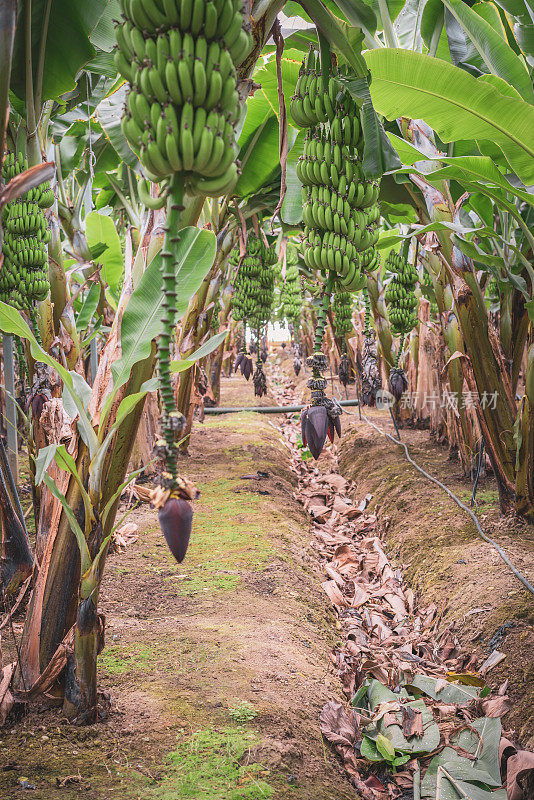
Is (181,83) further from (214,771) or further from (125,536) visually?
(125,536)

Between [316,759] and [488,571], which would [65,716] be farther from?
[488,571]

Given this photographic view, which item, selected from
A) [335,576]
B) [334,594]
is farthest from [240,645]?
[335,576]

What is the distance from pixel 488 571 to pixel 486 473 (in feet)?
6.36

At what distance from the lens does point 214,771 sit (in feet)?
4.71

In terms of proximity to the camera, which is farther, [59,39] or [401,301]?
[401,301]

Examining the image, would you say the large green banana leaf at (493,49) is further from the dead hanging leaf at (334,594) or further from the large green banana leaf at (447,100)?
the dead hanging leaf at (334,594)

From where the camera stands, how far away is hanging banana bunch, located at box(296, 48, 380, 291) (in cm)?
180

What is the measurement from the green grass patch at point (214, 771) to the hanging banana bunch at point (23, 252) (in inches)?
75.2

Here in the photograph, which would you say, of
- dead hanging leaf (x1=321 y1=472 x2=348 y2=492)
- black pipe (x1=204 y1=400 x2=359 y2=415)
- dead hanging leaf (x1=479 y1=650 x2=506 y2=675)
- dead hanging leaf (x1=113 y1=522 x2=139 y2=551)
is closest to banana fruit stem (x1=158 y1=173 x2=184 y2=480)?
dead hanging leaf (x1=479 y1=650 x2=506 y2=675)

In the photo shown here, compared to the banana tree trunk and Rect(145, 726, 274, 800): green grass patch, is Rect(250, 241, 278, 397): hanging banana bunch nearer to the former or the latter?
the banana tree trunk

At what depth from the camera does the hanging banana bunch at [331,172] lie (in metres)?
1.80

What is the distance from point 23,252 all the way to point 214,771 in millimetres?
2096

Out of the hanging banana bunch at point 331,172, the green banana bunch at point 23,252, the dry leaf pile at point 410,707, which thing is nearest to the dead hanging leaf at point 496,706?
the dry leaf pile at point 410,707

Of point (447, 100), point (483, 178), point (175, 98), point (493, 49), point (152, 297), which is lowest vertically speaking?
point (152, 297)
